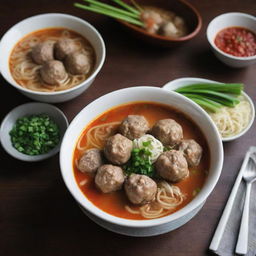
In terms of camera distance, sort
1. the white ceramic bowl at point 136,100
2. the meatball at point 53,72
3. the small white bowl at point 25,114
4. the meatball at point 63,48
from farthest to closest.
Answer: the meatball at point 63,48
the meatball at point 53,72
the small white bowl at point 25,114
the white ceramic bowl at point 136,100

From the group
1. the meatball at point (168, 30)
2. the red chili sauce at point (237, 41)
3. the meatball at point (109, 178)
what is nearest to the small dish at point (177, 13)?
the meatball at point (168, 30)

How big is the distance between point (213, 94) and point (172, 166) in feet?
3.28

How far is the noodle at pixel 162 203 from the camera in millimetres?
2158

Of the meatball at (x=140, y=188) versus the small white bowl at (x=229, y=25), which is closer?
the meatball at (x=140, y=188)

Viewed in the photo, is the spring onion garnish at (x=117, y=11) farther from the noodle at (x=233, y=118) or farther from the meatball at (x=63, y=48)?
the noodle at (x=233, y=118)

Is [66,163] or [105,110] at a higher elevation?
[105,110]

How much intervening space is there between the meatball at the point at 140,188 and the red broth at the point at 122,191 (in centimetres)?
10

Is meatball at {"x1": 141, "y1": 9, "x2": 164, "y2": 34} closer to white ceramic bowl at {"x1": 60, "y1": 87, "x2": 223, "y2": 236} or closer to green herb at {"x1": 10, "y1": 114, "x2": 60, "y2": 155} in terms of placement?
white ceramic bowl at {"x1": 60, "y1": 87, "x2": 223, "y2": 236}

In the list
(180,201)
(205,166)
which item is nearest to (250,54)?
(205,166)

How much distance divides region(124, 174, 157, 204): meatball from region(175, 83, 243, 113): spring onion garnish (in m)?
0.99

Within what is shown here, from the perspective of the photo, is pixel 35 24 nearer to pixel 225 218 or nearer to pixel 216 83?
pixel 216 83

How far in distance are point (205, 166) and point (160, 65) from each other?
49.8 inches

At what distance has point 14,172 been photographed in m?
2.67

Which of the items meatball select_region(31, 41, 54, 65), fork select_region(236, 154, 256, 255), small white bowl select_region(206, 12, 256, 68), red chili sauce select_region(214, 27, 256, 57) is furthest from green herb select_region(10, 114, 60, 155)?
red chili sauce select_region(214, 27, 256, 57)
